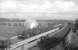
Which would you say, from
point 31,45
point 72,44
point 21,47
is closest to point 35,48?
point 31,45

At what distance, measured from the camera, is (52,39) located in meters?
10.1

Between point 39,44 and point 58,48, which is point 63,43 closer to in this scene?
point 58,48

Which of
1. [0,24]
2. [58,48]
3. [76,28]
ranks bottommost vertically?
[0,24]

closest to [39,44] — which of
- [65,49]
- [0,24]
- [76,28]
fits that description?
[65,49]

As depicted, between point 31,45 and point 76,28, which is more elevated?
point 76,28

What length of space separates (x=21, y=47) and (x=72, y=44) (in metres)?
3.51

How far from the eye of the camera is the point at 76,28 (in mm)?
12461

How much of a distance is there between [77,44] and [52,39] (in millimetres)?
1838

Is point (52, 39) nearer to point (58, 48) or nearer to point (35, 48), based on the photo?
point (58, 48)

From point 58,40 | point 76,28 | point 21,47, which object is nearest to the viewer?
point 21,47

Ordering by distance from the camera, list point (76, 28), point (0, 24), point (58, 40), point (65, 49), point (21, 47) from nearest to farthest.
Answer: point (21, 47)
point (65, 49)
point (58, 40)
point (76, 28)
point (0, 24)

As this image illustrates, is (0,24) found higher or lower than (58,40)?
lower

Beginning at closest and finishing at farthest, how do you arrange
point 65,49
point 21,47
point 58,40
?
point 21,47, point 65,49, point 58,40

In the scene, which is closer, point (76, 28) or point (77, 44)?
point (77, 44)
